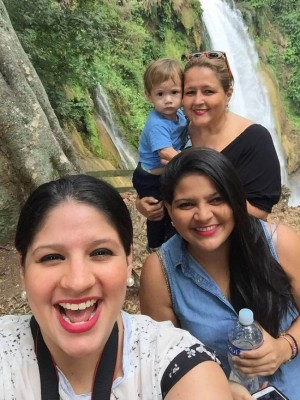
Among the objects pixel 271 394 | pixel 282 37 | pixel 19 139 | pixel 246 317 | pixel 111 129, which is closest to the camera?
pixel 246 317

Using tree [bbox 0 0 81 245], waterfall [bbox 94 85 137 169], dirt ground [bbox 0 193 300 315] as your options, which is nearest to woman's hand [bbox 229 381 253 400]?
dirt ground [bbox 0 193 300 315]

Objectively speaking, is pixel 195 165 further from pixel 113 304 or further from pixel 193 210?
pixel 113 304

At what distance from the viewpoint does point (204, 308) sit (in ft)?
6.37

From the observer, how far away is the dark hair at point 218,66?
2.47 meters

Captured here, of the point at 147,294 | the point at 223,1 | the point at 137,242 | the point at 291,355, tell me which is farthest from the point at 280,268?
the point at 223,1

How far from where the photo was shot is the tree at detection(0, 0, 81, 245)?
13.5 feet

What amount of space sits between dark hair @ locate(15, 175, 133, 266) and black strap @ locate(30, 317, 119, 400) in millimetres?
291

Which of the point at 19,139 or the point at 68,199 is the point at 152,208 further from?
the point at 19,139

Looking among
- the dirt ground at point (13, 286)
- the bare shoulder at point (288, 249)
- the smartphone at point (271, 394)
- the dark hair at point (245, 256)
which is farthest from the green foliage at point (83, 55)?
the smartphone at point (271, 394)

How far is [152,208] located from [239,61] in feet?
60.8

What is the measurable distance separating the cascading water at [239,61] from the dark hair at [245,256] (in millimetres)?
17084

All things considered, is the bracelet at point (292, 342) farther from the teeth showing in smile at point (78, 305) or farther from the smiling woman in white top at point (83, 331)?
the teeth showing in smile at point (78, 305)

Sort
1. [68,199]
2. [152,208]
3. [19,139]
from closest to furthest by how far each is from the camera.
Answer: [68,199] < [152,208] < [19,139]

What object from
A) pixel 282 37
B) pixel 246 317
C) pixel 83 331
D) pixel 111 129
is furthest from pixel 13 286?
pixel 282 37
